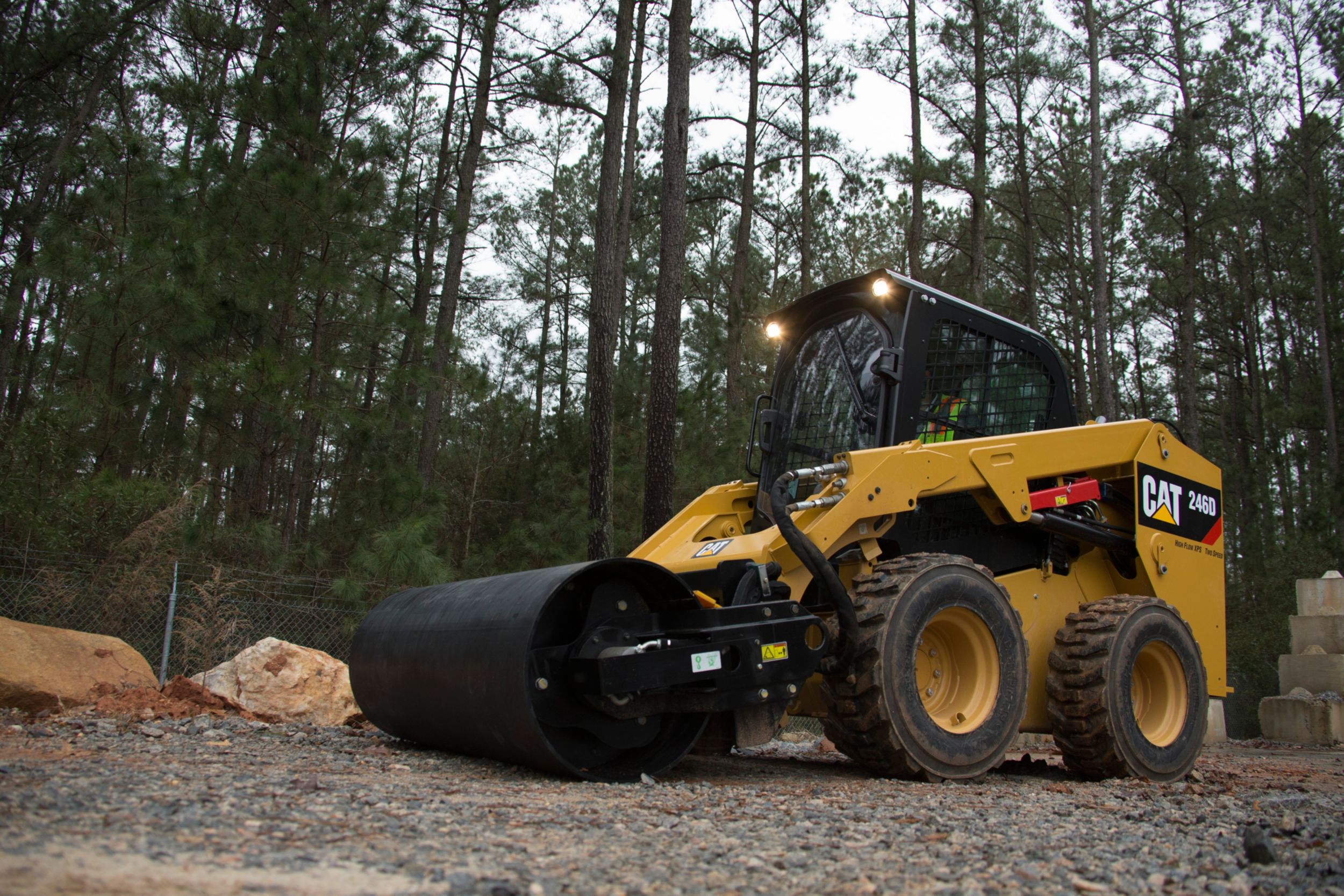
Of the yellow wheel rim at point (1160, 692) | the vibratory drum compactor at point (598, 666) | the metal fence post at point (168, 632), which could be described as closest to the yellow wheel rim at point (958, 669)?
the vibratory drum compactor at point (598, 666)

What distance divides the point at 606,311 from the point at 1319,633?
399 inches

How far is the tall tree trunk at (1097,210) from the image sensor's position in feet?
56.0

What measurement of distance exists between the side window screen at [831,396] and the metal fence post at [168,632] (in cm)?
538

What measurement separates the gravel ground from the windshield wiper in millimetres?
1919

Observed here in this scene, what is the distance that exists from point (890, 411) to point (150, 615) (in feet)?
22.2

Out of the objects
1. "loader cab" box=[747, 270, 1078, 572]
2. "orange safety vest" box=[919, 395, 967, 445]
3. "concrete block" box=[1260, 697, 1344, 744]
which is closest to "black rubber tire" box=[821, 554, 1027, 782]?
"loader cab" box=[747, 270, 1078, 572]

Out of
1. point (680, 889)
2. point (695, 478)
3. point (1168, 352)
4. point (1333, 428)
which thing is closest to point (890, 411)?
point (680, 889)

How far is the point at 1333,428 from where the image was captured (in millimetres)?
21109

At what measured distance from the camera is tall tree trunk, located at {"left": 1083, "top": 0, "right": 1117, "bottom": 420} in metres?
17.1

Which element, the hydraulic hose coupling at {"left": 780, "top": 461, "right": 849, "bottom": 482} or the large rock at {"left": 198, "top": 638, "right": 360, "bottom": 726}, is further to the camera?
the large rock at {"left": 198, "top": 638, "right": 360, "bottom": 726}

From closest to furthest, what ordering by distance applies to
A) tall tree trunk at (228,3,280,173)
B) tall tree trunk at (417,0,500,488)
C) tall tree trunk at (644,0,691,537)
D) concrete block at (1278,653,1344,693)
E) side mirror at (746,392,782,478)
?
1. side mirror at (746,392,782,478)
2. tall tree trunk at (228,3,280,173)
3. tall tree trunk at (644,0,691,537)
4. concrete block at (1278,653,1344,693)
5. tall tree trunk at (417,0,500,488)

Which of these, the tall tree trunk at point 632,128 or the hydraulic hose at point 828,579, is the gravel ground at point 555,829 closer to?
the hydraulic hose at point 828,579

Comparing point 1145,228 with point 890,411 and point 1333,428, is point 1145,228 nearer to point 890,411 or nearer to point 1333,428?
point 1333,428

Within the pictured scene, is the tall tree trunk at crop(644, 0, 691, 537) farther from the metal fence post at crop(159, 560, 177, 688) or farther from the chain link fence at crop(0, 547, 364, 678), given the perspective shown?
the metal fence post at crop(159, 560, 177, 688)
